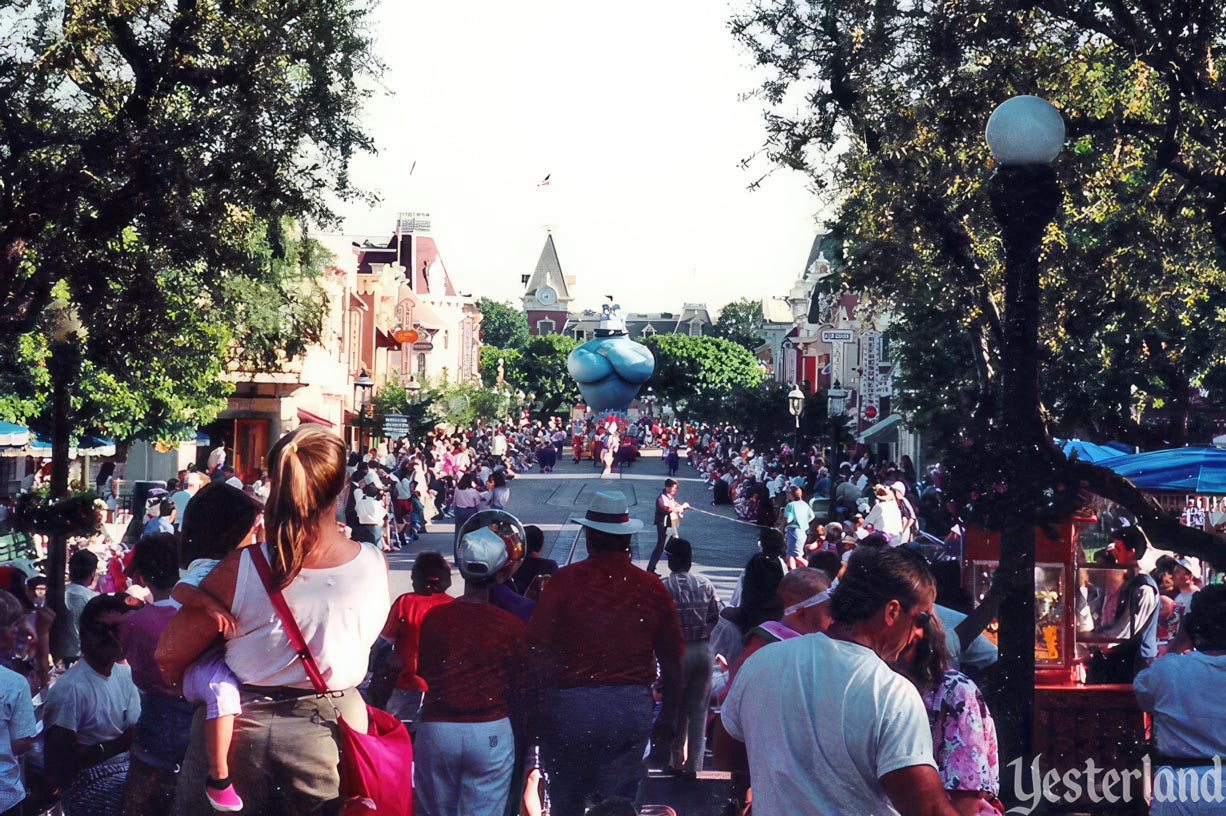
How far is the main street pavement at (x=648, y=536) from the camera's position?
28.4ft

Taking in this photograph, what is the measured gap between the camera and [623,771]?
242 inches

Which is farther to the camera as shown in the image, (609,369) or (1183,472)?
(1183,472)

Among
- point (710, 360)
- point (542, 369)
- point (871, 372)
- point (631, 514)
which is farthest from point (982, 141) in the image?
point (542, 369)

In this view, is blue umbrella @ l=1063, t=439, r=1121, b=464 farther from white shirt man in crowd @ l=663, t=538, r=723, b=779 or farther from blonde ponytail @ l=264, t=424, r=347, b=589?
blonde ponytail @ l=264, t=424, r=347, b=589

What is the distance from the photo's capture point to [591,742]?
20.1ft

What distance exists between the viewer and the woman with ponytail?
3.88 metres

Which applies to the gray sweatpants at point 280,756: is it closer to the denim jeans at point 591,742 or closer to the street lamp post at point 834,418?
the denim jeans at point 591,742

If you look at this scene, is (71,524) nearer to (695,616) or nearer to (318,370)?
(695,616)

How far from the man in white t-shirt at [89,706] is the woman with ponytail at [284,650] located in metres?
2.18

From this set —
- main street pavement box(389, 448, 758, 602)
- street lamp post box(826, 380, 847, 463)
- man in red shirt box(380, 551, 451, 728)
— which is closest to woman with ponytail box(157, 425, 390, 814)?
man in red shirt box(380, 551, 451, 728)

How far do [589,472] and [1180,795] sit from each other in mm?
55431

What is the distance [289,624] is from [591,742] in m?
2.54

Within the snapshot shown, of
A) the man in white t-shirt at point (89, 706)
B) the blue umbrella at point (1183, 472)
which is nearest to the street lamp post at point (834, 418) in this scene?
the blue umbrella at point (1183, 472)

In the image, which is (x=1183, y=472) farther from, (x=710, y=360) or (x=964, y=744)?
(x=710, y=360)
